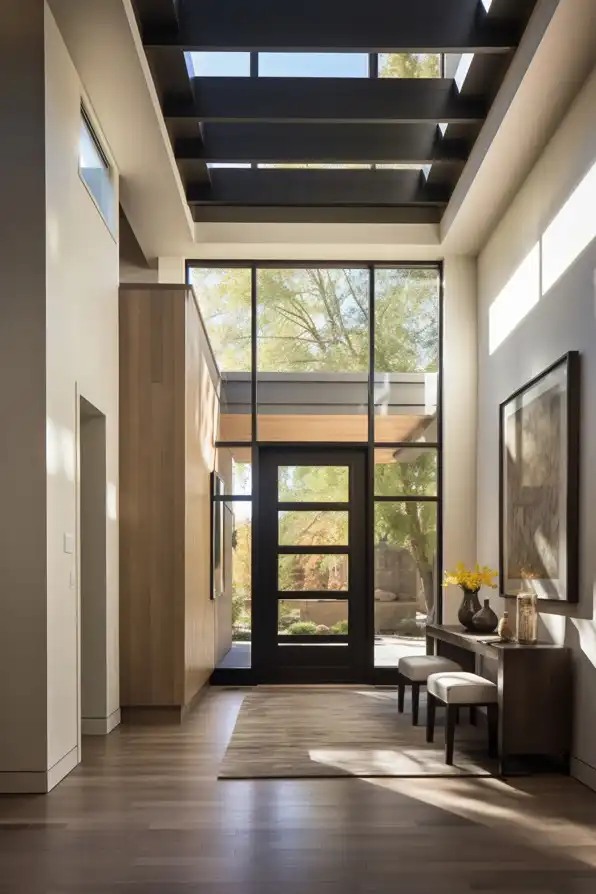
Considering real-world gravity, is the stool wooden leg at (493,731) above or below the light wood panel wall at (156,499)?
below

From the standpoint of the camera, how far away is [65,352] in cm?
531

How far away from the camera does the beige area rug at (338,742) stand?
17.7ft

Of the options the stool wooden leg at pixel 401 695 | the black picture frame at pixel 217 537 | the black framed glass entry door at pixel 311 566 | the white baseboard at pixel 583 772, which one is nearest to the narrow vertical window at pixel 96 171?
the black picture frame at pixel 217 537

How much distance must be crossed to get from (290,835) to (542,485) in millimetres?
2926

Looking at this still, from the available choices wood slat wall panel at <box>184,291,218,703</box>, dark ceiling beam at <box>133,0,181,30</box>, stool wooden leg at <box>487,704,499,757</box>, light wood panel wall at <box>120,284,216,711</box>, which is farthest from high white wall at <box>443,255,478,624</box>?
dark ceiling beam at <box>133,0,181,30</box>

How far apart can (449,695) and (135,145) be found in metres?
4.27

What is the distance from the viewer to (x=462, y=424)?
350 inches

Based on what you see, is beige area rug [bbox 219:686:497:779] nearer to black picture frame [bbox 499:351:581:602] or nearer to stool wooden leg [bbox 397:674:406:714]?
stool wooden leg [bbox 397:674:406:714]

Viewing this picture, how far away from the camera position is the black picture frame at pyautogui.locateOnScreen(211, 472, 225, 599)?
8.55m

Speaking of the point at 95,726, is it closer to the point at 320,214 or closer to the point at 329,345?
the point at 329,345

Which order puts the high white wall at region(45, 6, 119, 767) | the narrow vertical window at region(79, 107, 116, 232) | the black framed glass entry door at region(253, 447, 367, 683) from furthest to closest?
the black framed glass entry door at region(253, 447, 367, 683) < the narrow vertical window at region(79, 107, 116, 232) < the high white wall at region(45, 6, 119, 767)

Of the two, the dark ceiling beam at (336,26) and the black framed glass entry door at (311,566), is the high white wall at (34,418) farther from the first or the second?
the black framed glass entry door at (311,566)

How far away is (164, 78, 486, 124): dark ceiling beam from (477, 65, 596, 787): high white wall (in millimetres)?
886

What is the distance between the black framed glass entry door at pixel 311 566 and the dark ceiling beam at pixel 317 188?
7.71 ft
